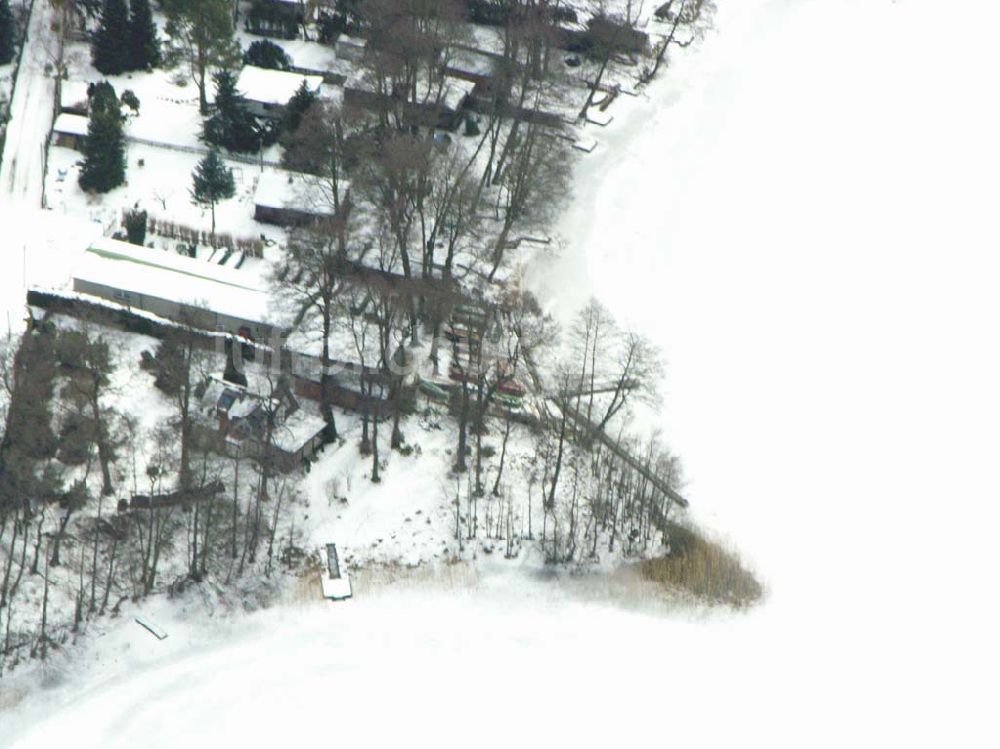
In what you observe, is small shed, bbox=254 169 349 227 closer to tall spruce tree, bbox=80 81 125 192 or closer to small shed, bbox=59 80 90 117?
tall spruce tree, bbox=80 81 125 192

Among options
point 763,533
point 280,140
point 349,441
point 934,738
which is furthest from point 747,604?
point 280,140

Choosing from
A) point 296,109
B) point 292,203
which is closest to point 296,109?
point 296,109

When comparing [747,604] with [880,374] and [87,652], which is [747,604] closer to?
[880,374]

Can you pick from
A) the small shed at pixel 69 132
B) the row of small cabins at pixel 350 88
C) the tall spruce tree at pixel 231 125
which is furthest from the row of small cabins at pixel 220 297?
the row of small cabins at pixel 350 88

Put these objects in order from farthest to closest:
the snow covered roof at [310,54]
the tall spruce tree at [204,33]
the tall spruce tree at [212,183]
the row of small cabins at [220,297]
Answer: the snow covered roof at [310,54], the tall spruce tree at [204,33], the tall spruce tree at [212,183], the row of small cabins at [220,297]

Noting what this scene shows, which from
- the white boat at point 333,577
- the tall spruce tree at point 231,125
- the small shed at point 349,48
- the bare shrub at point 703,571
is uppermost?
the small shed at point 349,48

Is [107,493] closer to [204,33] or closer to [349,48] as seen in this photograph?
[204,33]

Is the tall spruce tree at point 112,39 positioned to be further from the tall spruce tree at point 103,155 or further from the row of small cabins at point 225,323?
the row of small cabins at point 225,323
